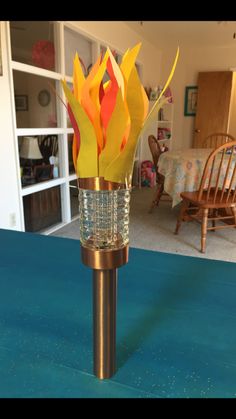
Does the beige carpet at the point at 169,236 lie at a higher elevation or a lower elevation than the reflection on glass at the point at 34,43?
lower

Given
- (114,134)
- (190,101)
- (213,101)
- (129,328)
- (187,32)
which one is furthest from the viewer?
(190,101)

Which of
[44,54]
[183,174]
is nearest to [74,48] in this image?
[44,54]

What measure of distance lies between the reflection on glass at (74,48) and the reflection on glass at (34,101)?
1.15ft

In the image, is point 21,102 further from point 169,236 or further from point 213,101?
point 213,101

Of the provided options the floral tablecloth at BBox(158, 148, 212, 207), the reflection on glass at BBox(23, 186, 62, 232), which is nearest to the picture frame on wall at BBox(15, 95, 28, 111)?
the reflection on glass at BBox(23, 186, 62, 232)

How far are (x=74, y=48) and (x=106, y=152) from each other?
351 cm

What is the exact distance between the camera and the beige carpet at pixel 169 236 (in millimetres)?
2699

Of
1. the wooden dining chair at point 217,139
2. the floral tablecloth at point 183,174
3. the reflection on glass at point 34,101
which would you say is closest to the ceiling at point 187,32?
the wooden dining chair at point 217,139

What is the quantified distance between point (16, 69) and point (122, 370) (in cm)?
258

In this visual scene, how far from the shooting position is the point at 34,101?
3150mm

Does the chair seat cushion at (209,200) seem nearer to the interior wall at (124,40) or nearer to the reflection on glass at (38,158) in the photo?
the reflection on glass at (38,158)

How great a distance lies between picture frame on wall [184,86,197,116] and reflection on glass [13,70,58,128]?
368 cm

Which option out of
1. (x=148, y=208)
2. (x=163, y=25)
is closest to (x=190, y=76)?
(x=163, y=25)

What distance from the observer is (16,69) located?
2523 mm
